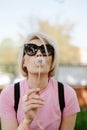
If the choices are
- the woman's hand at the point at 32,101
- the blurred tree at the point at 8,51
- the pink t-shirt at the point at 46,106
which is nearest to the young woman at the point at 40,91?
the pink t-shirt at the point at 46,106

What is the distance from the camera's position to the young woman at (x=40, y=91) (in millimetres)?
1850

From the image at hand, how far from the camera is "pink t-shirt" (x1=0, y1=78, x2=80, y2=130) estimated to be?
1.91 meters

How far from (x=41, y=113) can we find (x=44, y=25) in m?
21.5

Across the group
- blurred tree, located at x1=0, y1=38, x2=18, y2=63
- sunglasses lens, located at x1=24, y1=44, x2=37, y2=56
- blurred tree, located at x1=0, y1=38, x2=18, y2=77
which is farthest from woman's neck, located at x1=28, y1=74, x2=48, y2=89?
blurred tree, located at x1=0, y1=38, x2=18, y2=63

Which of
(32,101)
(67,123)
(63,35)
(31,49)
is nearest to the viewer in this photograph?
(32,101)

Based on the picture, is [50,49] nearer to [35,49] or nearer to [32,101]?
[35,49]

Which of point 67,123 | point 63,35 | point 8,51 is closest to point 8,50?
point 8,51

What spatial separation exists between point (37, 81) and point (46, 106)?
13 centimetres

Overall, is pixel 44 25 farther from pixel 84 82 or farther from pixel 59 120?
pixel 59 120

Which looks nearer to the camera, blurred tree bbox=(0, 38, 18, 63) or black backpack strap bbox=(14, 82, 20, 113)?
black backpack strap bbox=(14, 82, 20, 113)

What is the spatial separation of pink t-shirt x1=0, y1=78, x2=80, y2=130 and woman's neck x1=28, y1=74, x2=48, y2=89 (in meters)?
0.03

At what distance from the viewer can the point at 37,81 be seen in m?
1.87

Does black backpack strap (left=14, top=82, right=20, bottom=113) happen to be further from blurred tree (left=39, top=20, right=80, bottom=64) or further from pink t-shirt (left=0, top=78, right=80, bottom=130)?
blurred tree (left=39, top=20, right=80, bottom=64)

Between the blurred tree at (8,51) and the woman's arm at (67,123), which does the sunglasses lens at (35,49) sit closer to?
the woman's arm at (67,123)
